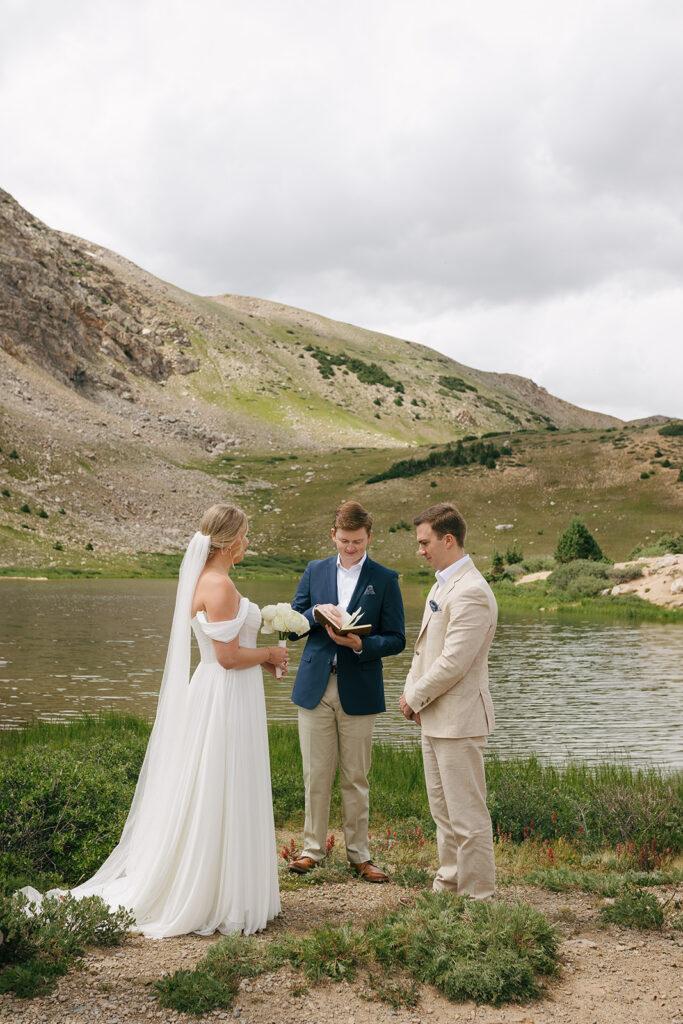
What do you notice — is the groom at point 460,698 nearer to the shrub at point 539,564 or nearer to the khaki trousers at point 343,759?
the khaki trousers at point 343,759

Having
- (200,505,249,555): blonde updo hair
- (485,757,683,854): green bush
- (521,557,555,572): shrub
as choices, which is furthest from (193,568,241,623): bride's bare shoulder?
(521,557,555,572): shrub

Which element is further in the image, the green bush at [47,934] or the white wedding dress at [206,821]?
the white wedding dress at [206,821]

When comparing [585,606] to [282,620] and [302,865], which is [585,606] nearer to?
[302,865]

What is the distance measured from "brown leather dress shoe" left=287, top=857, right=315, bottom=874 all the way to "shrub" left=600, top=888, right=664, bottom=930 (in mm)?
2069

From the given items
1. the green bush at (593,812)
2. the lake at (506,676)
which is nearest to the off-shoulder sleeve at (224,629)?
the green bush at (593,812)

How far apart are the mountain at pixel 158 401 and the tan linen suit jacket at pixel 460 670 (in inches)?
1467

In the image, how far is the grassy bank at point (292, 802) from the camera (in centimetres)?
563

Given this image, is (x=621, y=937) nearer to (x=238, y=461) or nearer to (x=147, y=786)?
(x=147, y=786)

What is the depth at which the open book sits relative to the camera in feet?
18.6

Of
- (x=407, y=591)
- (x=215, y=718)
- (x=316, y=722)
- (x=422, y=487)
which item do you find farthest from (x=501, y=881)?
(x=422, y=487)

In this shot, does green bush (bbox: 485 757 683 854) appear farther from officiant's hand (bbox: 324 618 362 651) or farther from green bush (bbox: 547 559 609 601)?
green bush (bbox: 547 559 609 601)

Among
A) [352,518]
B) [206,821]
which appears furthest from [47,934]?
[352,518]

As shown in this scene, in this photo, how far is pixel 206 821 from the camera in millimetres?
4828

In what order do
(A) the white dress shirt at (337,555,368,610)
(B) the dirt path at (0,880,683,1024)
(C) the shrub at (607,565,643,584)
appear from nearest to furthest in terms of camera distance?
1. (B) the dirt path at (0,880,683,1024)
2. (A) the white dress shirt at (337,555,368,610)
3. (C) the shrub at (607,565,643,584)
